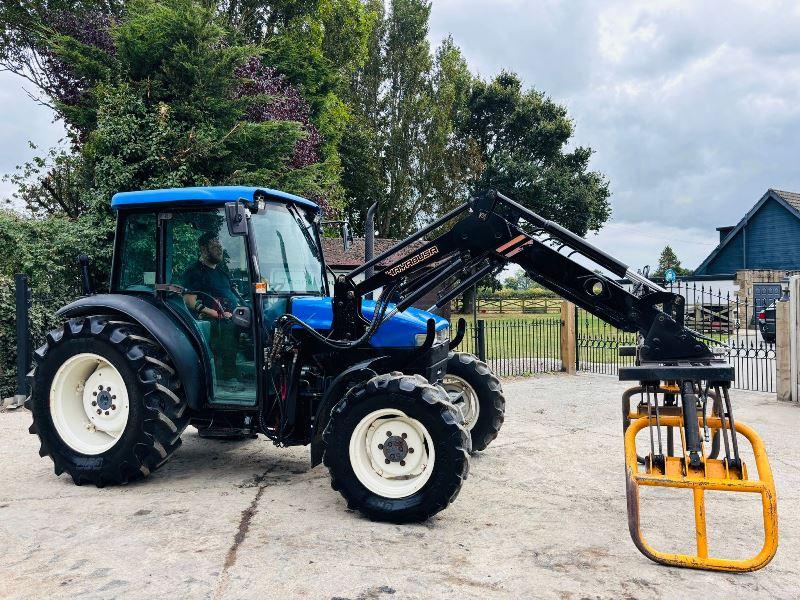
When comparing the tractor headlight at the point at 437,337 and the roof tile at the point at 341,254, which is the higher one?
the roof tile at the point at 341,254

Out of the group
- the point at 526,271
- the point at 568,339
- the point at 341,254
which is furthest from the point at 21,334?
the point at 341,254

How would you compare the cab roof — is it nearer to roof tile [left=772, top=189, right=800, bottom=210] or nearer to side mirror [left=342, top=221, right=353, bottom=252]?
side mirror [left=342, top=221, right=353, bottom=252]

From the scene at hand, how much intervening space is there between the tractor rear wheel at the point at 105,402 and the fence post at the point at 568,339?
9420 millimetres

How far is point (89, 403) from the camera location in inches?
225

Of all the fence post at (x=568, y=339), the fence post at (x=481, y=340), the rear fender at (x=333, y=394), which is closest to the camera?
the rear fender at (x=333, y=394)

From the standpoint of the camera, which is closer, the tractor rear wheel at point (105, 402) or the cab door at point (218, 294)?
the tractor rear wheel at point (105, 402)

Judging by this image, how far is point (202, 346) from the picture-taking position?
5629 millimetres

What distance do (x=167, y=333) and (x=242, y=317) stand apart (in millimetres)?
671

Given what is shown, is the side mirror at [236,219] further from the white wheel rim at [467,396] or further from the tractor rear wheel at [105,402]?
the white wheel rim at [467,396]

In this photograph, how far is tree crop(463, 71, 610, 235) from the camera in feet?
117

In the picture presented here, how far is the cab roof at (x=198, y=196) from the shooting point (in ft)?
17.9

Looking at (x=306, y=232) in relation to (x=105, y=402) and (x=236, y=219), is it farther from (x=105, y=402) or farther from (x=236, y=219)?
(x=105, y=402)

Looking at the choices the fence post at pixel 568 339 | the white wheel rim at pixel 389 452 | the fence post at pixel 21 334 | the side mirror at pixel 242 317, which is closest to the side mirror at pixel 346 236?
the side mirror at pixel 242 317

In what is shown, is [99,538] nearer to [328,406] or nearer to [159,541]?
[159,541]
